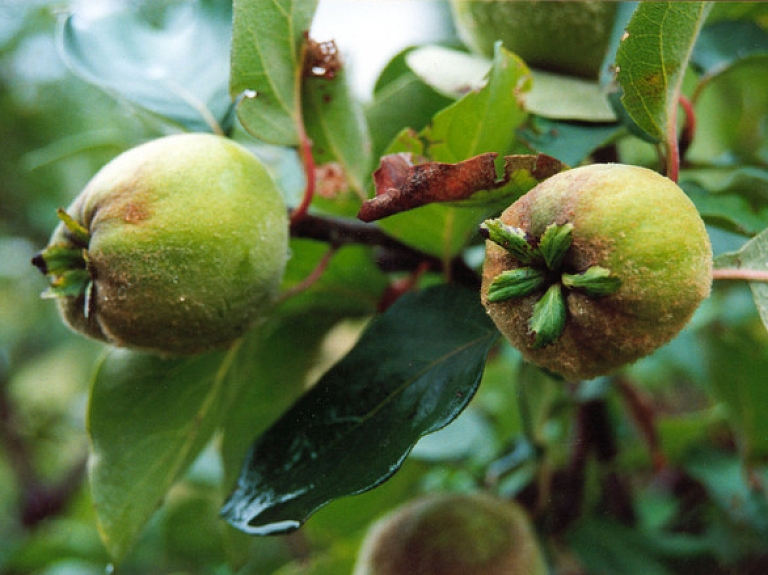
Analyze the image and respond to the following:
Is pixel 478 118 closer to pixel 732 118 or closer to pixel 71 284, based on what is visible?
pixel 71 284

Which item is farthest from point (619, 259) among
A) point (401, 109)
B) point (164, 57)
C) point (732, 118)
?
point (732, 118)

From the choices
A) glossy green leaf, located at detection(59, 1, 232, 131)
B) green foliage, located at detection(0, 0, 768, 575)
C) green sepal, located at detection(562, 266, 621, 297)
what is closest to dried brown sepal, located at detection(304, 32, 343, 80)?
green foliage, located at detection(0, 0, 768, 575)

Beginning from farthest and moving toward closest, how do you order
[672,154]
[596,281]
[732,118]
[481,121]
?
1. [732,118]
2. [481,121]
3. [672,154]
4. [596,281]

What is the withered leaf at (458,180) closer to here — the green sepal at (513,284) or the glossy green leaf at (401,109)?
the green sepal at (513,284)

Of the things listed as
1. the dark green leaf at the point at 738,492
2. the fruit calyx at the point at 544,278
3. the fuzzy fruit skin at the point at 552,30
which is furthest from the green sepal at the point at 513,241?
the dark green leaf at the point at 738,492

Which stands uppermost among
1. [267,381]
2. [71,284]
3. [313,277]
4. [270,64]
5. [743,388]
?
[270,64]
